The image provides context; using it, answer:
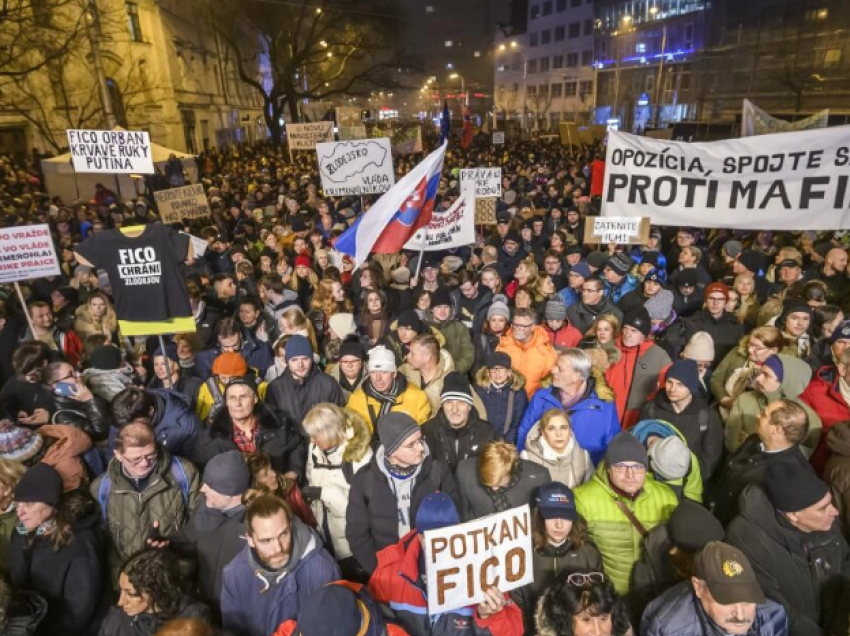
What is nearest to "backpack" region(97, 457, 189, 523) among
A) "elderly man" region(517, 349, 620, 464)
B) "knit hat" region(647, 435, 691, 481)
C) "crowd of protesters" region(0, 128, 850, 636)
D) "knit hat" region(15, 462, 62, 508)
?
"crowd of protesters" region(0, 128, 850, 636)

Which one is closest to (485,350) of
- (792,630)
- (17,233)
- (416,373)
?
(416,373)

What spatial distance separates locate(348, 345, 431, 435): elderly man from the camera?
13.9 ft

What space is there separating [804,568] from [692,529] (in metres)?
0.53

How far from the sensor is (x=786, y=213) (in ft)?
18.1

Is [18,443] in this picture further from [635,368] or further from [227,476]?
[635,368]

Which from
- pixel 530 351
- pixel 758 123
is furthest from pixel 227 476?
pixel 758 123

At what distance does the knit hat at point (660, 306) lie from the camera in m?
5.99

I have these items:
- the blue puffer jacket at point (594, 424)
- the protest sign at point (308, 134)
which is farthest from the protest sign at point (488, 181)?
the protest sign at point (308, 134)

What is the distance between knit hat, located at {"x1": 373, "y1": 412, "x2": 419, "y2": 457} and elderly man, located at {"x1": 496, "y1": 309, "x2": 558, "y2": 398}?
217 centimetres

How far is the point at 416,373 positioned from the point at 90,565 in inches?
107

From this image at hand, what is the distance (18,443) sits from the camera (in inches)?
136

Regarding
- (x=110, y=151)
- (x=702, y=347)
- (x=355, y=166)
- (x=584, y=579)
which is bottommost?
(x=584, y=579)

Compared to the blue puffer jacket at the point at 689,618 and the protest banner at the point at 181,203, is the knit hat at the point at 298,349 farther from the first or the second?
the protest banner at the point at 181,203

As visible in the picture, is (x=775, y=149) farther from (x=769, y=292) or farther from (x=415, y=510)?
(x=415, y=510)
